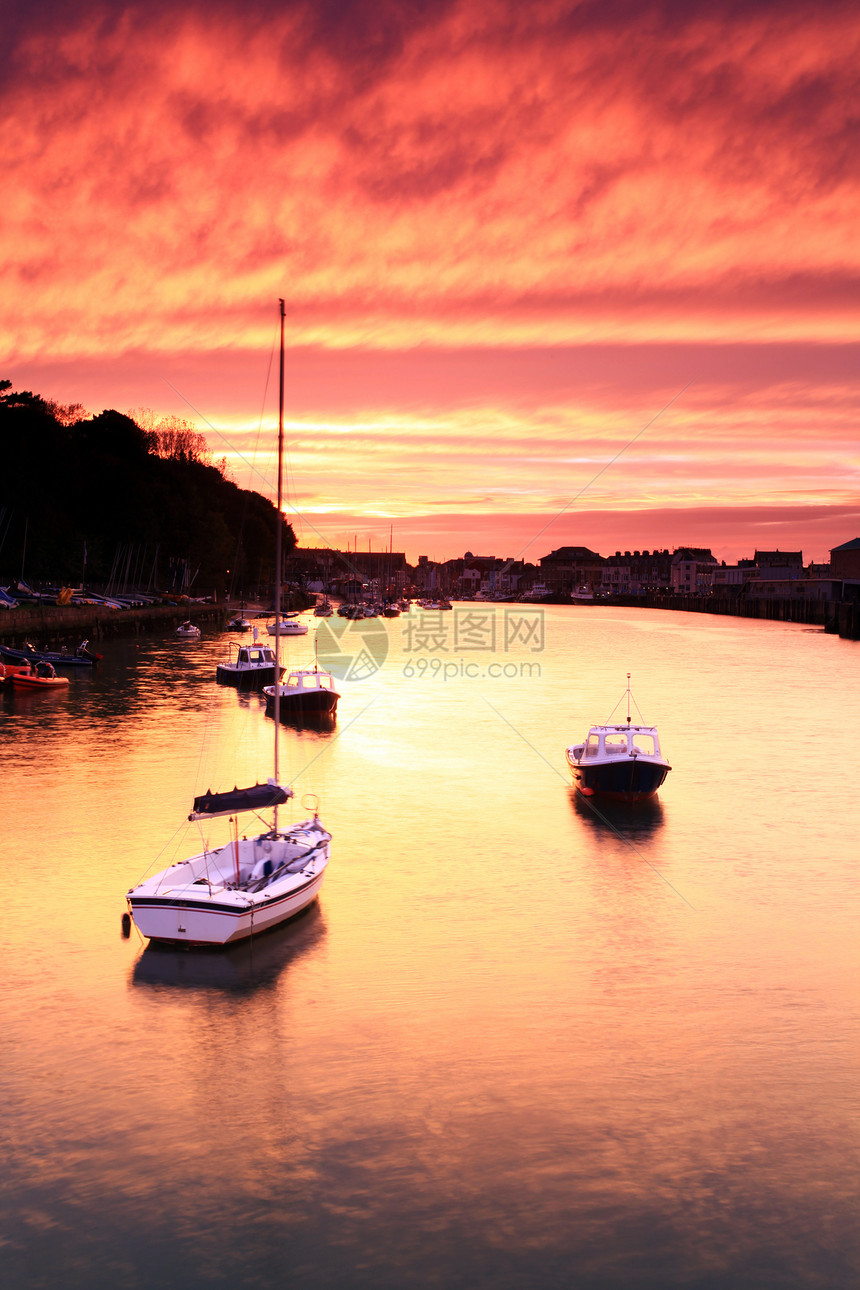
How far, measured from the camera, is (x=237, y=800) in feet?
79.0

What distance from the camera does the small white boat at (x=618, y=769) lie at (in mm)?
36750

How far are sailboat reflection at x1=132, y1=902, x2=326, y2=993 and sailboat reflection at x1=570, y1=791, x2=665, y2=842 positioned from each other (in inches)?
525

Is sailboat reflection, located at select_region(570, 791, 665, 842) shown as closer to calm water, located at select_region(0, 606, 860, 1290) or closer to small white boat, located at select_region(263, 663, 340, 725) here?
calm water, located at select_region(0, 606, 860, 1290)

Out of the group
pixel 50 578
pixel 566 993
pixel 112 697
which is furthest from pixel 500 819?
pixel 50 578

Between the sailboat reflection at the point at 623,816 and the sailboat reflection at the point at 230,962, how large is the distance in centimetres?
1334

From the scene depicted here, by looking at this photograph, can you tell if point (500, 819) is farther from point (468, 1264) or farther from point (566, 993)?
point (468, 1264)

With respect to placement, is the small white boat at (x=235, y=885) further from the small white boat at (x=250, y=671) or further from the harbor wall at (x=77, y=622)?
Answer: the harbor wall at (x=77, y=622)

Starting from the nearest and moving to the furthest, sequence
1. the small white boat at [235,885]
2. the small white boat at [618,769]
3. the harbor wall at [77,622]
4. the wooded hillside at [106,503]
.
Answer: the small white boat at [235,885] < the small white boat at [618,769] < the harbor wall at [77,622] < the wooded hillside at [106,503]

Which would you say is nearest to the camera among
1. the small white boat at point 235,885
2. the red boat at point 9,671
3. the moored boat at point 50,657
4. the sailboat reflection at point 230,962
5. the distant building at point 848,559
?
the sailboat reflection at point 230,962

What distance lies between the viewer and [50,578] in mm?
118688

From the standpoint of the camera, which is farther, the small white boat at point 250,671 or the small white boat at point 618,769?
the small white boat at point 250,671

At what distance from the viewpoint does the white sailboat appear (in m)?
20.6

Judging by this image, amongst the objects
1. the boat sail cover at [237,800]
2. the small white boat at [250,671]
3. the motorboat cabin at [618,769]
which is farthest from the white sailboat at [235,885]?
the small white boat at [250,671]

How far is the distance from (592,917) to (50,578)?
344ft
